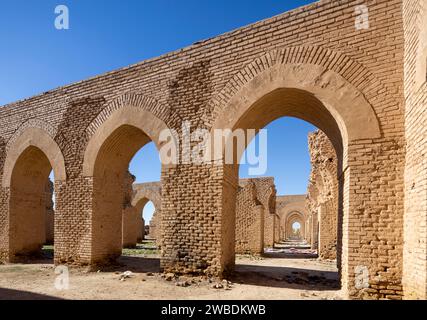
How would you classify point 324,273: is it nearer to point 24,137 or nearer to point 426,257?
point 426,257

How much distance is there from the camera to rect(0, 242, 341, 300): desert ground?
5.73m

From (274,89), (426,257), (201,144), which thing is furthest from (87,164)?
(426,257)

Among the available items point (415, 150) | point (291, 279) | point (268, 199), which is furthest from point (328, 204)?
point (415, 150)

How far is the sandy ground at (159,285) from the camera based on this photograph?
573cm

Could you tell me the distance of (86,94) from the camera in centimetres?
905

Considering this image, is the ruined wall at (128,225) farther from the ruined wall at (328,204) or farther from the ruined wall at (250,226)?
the ruined wall at (328,204)

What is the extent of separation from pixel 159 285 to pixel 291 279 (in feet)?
10.1

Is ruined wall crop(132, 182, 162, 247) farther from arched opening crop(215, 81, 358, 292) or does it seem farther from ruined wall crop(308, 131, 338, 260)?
arched opening crop(215, 81, 358, 292)

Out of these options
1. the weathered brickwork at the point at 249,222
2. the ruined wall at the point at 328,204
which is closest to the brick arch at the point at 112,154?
the weathered brickwork at the point at 249,222

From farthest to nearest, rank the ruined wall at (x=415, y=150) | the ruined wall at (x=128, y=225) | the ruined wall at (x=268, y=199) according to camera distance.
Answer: the ruined wall at (x=268, y=199), the ruined wall at (x=128, y=225), the ruined wall at (x=415, y=150)

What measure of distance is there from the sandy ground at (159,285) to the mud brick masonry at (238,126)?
1.67 ft

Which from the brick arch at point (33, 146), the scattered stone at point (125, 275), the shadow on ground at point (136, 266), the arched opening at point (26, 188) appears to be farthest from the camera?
the arched opening at point (26, 188)

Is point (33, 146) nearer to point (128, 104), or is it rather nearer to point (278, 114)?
point (128, 104)
